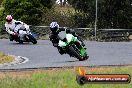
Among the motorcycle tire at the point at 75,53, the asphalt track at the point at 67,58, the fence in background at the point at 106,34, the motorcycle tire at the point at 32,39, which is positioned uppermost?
the motorcycle tire at the point at 75,53

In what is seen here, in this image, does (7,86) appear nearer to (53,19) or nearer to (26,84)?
(26,84)

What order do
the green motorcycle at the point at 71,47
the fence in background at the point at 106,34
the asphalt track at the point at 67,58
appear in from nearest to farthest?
the asphalt track at the point at 67,58 → the green motorcycle at the point at 71,47 → the fence in background at the point at 106,34

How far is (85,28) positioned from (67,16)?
173 inches

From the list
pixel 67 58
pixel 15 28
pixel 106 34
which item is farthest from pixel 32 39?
pixel 67 58

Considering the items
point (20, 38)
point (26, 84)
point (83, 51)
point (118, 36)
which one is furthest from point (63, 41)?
point (118, 36)

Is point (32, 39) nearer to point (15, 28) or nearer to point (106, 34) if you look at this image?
point (15, 28)

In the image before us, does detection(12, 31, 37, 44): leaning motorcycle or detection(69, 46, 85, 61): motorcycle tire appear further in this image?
detection(12, 31, 37, 44): leaning motorcycle

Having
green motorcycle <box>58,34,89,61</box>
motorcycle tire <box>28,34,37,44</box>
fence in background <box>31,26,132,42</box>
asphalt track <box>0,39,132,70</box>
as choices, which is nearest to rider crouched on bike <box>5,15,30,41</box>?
motorcycle tire <box>28,34,37,44</box>

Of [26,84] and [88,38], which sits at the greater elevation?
Answer: [26,84]

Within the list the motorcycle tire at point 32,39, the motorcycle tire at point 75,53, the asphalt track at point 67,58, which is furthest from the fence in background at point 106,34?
the motorcycle tire at point 75,53

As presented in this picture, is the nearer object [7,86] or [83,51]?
[7,86]

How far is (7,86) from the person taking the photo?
28.0ft

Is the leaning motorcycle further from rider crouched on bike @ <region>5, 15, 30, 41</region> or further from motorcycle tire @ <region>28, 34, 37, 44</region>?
rider crouched on bike @ <region>5, 15, 30, 41</region>

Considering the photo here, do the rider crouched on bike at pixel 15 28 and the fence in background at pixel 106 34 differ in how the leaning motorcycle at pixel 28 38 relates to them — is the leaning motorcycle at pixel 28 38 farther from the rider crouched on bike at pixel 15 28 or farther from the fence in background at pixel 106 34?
the fence in background at pixel 106 34
